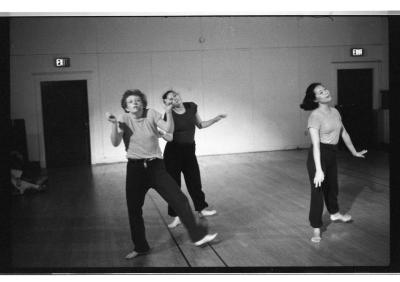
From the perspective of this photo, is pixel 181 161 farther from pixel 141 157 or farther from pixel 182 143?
pixel 141 157

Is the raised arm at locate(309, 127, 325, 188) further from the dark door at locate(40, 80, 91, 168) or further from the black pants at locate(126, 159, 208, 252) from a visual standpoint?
the dark door at locate(40, 80, 91, 168)

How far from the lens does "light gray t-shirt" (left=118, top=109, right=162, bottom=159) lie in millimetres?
3375

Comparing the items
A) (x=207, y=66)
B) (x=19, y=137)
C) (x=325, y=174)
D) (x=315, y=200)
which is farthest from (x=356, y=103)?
(x=19, y=137)

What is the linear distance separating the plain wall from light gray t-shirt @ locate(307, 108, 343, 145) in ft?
17.3

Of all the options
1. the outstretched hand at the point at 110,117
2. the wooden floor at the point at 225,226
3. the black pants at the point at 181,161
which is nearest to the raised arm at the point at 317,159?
the wooden floor at the point at 225,226

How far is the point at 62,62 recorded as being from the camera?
872 centimetres

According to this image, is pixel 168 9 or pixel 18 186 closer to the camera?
pixel 168 9

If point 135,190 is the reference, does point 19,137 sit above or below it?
above

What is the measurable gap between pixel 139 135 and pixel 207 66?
6174mm

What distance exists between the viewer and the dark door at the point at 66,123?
8.54 meters

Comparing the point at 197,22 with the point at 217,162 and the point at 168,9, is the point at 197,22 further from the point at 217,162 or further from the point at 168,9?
the point at 168,9

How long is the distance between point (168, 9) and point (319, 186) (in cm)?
196

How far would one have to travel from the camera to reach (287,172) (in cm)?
719

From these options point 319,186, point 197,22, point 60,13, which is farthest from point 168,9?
point 197,22
